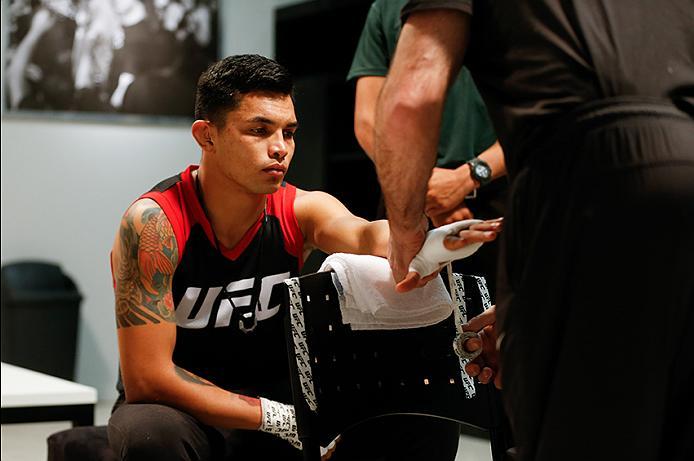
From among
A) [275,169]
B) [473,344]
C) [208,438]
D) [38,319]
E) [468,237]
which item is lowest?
[38,319]

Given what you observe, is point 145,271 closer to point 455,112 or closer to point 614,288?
point 455,112

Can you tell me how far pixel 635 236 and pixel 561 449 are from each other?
0.98ft

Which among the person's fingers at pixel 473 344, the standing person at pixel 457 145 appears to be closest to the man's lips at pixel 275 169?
the standing person at pixel 457 145

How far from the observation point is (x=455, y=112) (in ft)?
8.78

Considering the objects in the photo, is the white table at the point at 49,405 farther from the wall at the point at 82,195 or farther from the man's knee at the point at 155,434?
the wall at the point at 82,195

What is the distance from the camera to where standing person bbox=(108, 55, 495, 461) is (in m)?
2.10

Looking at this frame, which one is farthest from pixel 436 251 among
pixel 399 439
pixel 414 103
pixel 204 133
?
pixel 204 133

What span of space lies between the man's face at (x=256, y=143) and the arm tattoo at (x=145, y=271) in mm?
245

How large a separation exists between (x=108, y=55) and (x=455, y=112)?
3.62 metres

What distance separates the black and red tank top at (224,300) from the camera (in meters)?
2.25

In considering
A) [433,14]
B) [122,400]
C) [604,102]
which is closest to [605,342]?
[604,102]

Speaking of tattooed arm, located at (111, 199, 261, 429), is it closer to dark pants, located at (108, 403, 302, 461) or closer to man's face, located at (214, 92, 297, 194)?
dark pants, located at (108, 403, 302, 461)

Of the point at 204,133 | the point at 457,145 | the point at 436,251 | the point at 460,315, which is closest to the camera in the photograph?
the point at 436,251

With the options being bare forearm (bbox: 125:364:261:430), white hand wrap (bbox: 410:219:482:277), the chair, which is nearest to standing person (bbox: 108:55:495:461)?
bare forearm (bbox: 125:364:261:430)
